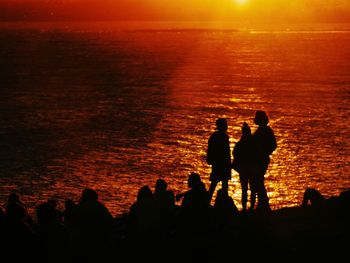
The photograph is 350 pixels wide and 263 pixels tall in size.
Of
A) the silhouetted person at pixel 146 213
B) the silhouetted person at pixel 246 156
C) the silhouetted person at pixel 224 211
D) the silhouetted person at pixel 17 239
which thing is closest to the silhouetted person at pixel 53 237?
the silhouetted person at pixel 17 239

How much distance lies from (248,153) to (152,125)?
113 feet

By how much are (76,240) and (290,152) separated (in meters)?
28.7

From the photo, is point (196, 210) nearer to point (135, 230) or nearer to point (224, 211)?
point (135, 230)

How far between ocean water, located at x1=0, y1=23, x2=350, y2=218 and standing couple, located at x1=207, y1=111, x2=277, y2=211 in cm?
1200

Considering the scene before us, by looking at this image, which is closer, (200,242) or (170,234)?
(200,242)

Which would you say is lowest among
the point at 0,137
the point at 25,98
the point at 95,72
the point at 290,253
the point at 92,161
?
the point at 290,253

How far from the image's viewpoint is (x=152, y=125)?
48594mm

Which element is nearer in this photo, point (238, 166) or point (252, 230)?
point (252, 230)

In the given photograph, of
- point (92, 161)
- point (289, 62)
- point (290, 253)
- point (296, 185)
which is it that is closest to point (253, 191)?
point (290, 253)

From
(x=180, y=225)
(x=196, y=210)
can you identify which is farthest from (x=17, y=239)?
(x=180, y=225)

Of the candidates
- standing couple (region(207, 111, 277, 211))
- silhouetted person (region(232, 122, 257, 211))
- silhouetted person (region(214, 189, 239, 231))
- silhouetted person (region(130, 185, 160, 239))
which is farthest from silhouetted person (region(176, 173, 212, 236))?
silhouetted person (region(232, 122, 257, 211))

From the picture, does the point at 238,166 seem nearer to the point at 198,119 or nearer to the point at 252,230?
the point at 252,230

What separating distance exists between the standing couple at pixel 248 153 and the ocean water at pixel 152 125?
12.0 meters

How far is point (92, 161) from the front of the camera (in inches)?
1446
